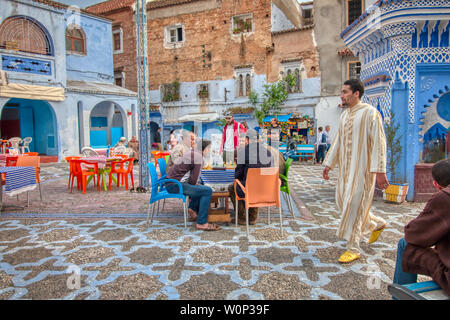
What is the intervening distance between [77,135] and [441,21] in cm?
1439

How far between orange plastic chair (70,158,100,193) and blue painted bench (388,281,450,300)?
6.83 meters

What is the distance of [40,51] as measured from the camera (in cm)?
1439

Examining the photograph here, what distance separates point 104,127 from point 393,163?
15748 mm

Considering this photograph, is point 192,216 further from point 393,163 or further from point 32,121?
point 32,121

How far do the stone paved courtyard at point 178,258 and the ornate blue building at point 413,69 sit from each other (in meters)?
→ 1.60

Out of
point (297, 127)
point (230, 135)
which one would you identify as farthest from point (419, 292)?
point (297, 127)

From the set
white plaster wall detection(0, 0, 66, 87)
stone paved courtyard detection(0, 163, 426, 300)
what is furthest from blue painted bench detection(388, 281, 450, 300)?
white plaster wall detection(0, 0, 66, 87)

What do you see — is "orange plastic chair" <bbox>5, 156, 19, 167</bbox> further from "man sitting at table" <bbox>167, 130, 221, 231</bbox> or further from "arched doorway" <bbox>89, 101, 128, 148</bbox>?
"arched doorway" <bbox>89, 101, 128, 148</bbox>

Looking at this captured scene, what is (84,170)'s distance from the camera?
26.0 feet

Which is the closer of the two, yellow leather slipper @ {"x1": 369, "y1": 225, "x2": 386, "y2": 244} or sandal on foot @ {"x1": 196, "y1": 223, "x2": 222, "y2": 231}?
yellow leather slipper @ {"x1": 369, "y1": 225, "x2": 386, "y2": 244}

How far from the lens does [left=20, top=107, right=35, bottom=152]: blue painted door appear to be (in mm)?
16516

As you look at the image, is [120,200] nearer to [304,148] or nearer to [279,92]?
[304,148]
